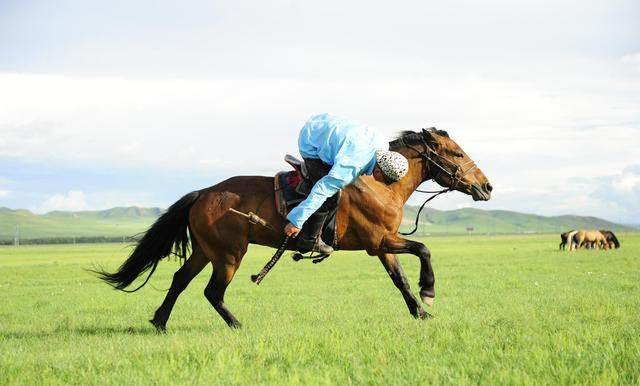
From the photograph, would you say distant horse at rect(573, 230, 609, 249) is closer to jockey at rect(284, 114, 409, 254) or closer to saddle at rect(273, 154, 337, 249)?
jockey at rect(284, 114, 409, 254)

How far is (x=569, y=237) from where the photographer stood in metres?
51.7

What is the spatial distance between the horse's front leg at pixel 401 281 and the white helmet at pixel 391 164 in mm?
1162

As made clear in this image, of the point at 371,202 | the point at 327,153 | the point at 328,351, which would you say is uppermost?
the point at 327,153

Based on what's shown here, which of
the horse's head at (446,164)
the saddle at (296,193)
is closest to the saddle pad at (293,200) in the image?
the saddle at (296,193)

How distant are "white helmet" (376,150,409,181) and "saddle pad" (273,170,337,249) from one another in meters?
1.03

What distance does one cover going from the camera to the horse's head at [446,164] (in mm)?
10078

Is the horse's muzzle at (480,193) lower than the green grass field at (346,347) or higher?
higher

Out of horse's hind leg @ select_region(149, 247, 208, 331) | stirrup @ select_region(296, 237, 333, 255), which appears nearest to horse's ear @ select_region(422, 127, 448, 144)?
stirrup @ select_region(296, 237, 333, 255)

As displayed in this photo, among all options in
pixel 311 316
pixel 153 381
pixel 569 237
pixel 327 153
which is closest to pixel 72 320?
pixel 311 316

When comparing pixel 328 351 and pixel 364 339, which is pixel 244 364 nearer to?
pixel 328 351

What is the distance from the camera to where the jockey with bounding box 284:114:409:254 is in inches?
347

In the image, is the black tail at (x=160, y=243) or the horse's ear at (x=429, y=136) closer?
the horse's ear at (x=429, y=136)

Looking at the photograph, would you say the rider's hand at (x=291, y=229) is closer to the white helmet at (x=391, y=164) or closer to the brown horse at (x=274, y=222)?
the brown horse at (x=274, y=222)

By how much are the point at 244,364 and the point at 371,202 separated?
3.47 meters
